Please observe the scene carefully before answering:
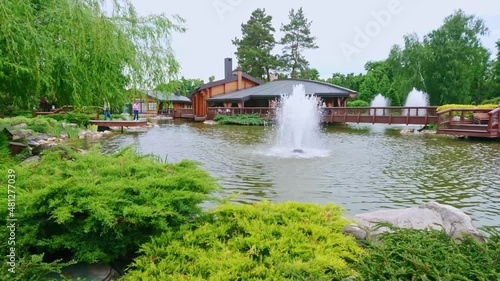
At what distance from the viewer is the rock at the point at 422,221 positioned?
9.73ft

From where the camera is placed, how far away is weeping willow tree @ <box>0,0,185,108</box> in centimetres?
440

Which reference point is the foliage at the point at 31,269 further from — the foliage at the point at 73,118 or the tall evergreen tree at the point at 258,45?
the tall evergreen tree at the point at 258,45

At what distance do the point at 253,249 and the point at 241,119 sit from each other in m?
24.4

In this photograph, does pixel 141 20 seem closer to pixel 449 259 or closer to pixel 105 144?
pixel 449 259

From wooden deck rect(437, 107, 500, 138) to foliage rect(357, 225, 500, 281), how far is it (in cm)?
1393

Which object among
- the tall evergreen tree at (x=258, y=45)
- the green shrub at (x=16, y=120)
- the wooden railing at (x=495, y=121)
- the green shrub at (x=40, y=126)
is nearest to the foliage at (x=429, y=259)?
the green shrub at (x=16, y=120)

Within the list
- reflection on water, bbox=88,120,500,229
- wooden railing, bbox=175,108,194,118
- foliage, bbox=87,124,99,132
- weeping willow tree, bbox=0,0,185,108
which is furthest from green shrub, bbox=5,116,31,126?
wooden railing, bbox=175,108,194,118

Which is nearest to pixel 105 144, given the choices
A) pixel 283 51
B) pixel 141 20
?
pixel 141 20

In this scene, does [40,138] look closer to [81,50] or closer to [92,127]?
[92,127]

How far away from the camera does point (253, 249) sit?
96.5 inches

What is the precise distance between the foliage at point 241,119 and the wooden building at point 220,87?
6475mm

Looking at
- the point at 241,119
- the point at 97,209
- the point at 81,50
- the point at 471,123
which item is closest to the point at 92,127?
the point at 241,119

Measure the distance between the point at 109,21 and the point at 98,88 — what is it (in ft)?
3.75

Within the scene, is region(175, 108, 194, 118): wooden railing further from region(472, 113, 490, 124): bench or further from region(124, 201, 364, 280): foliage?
region(124, 201, 364, 280): foliage
